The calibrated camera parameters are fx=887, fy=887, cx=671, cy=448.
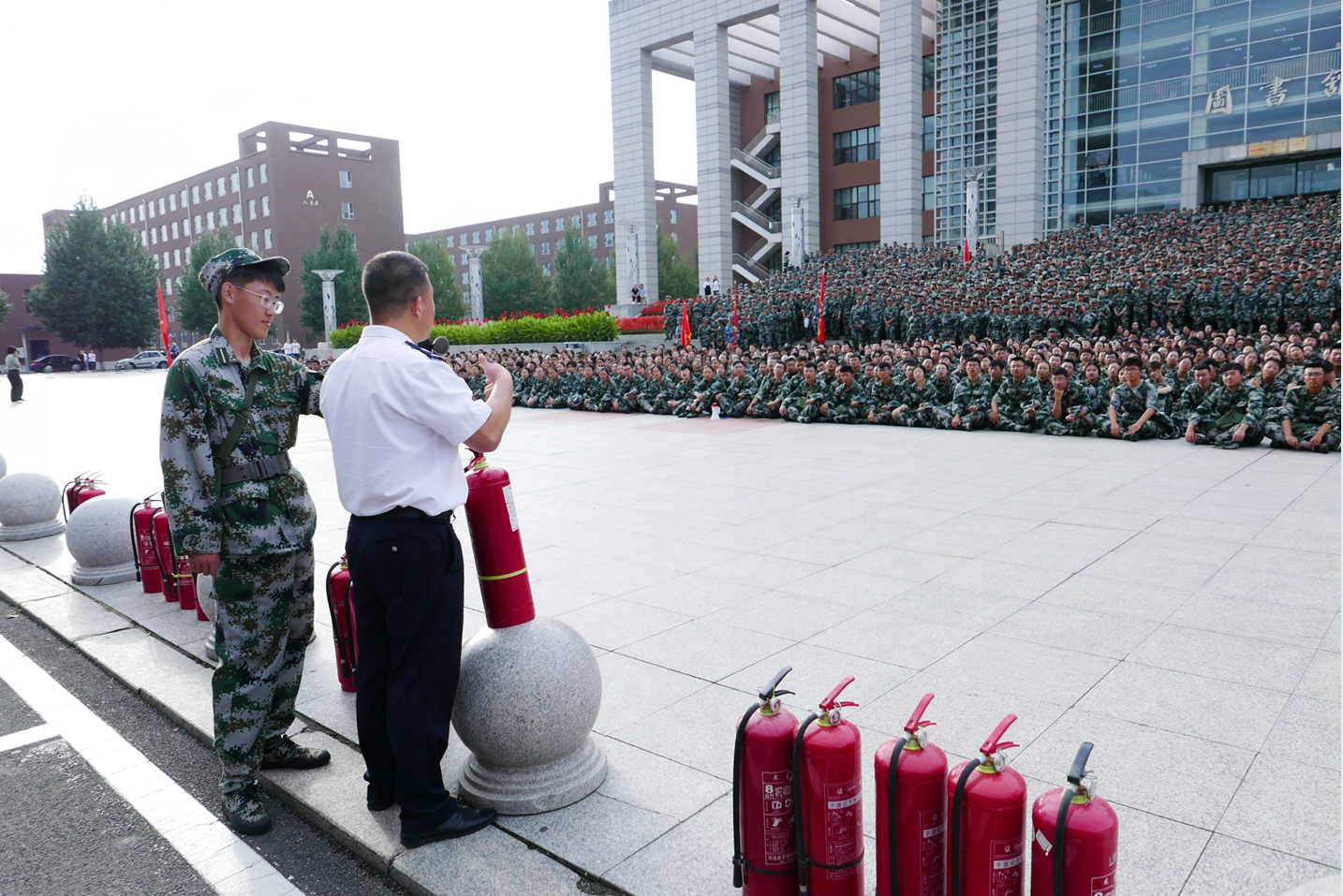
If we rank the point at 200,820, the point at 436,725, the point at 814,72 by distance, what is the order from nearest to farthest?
the point at 436,725 < the point at 200,820 < the point at 814,72

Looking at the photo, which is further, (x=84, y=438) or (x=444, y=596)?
(x=84, y=438)

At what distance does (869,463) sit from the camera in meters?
11.3

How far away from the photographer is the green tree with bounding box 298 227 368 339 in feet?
189

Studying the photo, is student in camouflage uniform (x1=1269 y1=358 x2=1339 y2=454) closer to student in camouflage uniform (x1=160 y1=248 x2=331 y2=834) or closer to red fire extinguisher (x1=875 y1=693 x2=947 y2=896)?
red fire extinguisher (x1=875 y1=693 x2=947 y2=896)

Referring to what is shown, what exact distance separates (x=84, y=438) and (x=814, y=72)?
39101 millimetres

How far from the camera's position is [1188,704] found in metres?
3.93

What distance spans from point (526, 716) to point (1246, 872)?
2.36 m

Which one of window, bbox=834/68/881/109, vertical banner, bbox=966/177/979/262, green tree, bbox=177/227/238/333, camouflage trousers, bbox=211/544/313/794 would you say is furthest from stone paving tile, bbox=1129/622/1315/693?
green tree, bbox=177/227/238/333

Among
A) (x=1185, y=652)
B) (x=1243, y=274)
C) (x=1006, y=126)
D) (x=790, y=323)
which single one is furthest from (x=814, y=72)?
(x=1185, y=652)

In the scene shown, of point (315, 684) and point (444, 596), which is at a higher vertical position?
point (444, 596)

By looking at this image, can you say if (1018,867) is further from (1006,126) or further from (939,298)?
(1006,126)

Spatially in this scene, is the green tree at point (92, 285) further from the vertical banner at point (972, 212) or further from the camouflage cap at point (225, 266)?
the camouflage cap at point (225, 266)

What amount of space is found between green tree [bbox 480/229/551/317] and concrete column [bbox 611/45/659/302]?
15.8 m

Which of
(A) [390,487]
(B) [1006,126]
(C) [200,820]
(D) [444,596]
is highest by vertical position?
(B) [1006,126]
